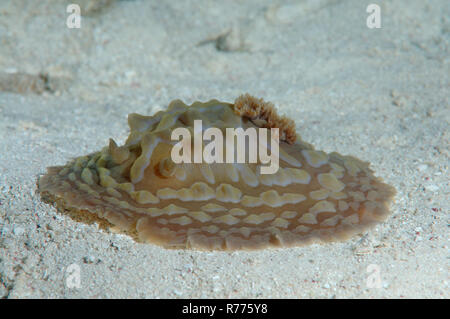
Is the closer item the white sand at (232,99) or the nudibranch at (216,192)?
the white sand at (232,99)

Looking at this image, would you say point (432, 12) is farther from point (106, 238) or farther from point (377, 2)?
point (106, 238)

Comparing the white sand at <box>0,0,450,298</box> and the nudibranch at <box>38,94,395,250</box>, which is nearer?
the white sand at <box>0,0,450,298</box>

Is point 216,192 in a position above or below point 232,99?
below
